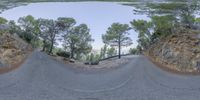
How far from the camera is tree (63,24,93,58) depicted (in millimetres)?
4121

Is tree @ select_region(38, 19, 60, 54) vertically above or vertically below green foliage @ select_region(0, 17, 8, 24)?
below

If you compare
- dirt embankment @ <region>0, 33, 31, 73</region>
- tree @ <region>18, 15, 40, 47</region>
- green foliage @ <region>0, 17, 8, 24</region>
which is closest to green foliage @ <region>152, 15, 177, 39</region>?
tree @ <region>18, 15, 40, 47</region>

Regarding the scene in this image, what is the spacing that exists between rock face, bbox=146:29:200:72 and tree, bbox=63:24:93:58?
0.70 m

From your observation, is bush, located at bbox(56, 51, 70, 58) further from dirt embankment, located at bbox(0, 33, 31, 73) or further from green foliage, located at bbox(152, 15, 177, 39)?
green foliage, located at bbox(152, 15, 177, 39)

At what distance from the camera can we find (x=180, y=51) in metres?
4.31

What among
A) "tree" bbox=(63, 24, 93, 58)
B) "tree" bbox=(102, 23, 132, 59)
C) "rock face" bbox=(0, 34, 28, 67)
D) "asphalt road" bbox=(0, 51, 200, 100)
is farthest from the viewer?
"tree" bbox=(102, 23, 132, 59)

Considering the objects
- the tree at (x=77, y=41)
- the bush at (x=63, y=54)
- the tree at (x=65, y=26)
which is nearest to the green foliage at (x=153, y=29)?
the tree at (x=77, y=41)

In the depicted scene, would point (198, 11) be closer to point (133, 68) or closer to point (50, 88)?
point (133, 68)

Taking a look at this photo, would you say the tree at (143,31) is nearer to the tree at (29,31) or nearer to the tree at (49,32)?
the tree at (49,32)

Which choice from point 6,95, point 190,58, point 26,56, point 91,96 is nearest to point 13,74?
point 26,56

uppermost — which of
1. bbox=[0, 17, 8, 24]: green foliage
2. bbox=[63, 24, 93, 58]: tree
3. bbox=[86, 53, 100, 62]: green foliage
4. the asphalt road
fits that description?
bbox=[0, 17, 8, 24]: green foliage

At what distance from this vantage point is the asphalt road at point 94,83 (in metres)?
3.84

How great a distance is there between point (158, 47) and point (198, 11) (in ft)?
1.99

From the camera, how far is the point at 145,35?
170 inches
